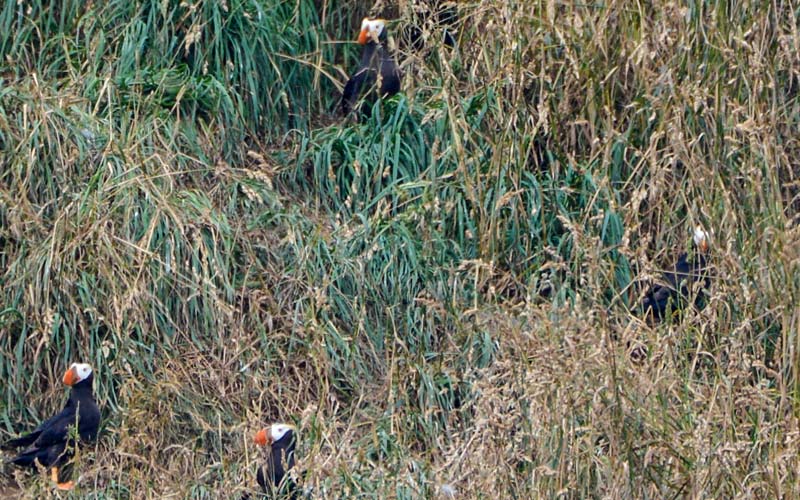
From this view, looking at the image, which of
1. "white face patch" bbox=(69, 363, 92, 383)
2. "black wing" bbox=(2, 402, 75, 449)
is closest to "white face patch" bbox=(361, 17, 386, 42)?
"white face patch" bbox=(69, 363, 92, 383)

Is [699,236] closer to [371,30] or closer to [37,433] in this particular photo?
[371,30]

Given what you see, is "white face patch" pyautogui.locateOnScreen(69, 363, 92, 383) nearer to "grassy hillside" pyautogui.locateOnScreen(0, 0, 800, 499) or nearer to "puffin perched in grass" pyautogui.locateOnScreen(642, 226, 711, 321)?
"grassy hillside" pyautogui.locateOnScreen(0, 0, 800, 499)

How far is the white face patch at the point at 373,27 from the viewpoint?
5.60 meters

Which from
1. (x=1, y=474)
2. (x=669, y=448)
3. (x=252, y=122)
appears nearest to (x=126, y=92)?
(x=252, y=122)

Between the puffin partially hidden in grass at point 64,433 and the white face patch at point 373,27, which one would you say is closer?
the puffin partially hidden in grass at point 64,433

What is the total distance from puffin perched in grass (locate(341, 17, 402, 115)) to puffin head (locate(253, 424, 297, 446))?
168cm

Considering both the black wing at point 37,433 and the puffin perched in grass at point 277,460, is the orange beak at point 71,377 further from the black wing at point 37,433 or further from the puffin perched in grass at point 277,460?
the puffin perched in grass at point 277,460

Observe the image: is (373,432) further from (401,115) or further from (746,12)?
(746,12)

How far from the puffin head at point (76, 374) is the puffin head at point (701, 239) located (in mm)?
2078

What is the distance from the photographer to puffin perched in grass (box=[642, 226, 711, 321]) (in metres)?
4.55

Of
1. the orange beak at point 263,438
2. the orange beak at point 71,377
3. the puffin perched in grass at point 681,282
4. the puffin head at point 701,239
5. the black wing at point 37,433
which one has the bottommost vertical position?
the black wing at point 37,433

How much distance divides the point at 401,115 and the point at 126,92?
1.09 metres

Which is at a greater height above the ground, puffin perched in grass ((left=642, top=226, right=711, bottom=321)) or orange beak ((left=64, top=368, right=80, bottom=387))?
puffin perched in grass ((left=642, top=226, right=711, bottom=321))

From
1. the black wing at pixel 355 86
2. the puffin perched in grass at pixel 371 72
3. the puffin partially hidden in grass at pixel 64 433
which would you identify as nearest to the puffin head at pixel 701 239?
the puffin perched in grass at pixel 371 72
